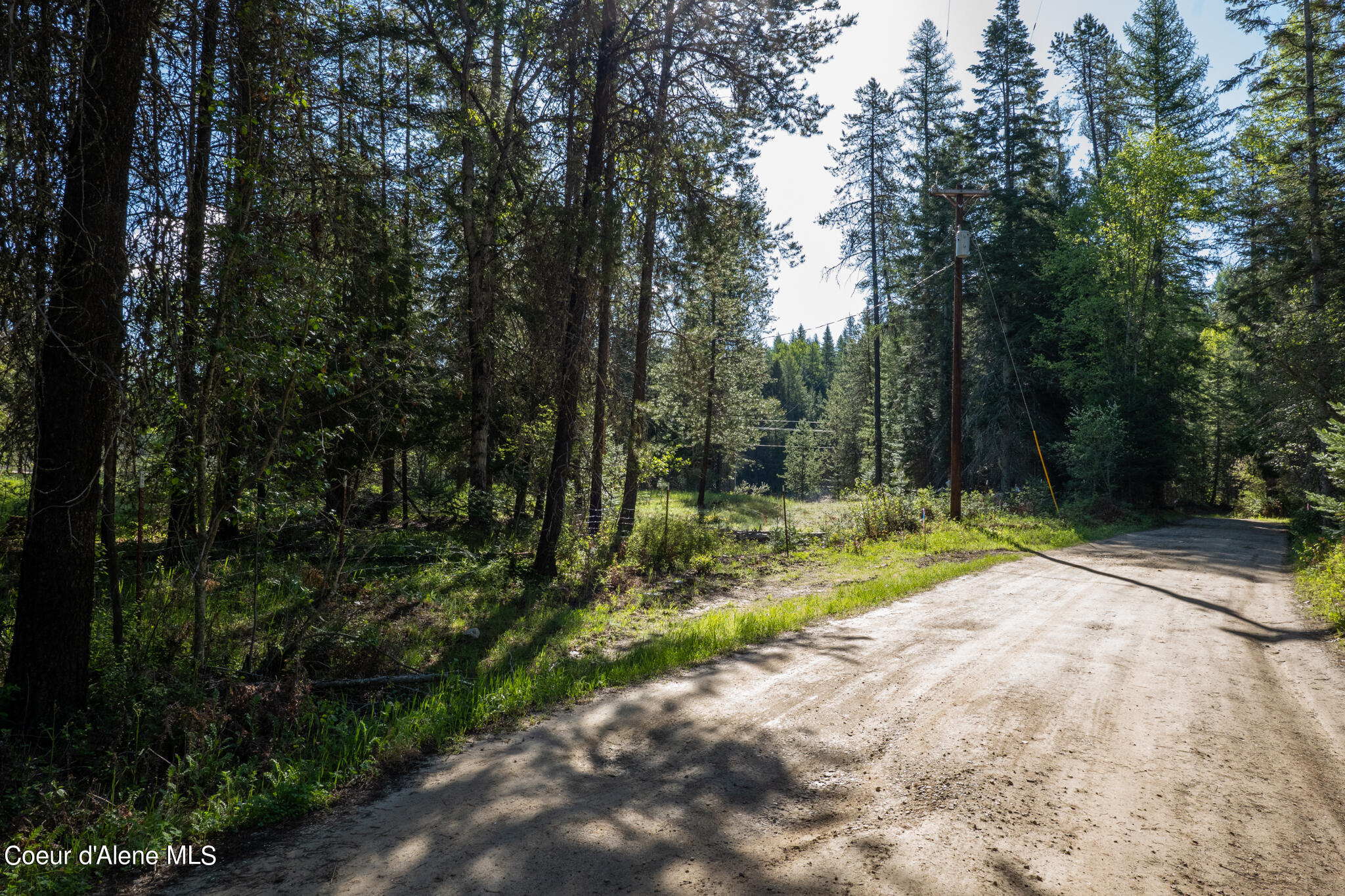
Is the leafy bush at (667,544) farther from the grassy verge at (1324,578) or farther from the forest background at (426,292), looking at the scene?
the grassy verge at (1324,578)

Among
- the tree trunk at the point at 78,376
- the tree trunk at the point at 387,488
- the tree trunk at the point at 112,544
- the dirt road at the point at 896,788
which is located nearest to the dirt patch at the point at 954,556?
the dirt road at the point at 896,788

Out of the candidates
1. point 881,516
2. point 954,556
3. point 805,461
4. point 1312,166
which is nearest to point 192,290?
point 954,556

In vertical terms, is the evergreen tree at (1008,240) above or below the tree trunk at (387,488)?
above

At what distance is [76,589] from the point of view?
4512 millimetres

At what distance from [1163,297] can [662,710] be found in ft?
98.9

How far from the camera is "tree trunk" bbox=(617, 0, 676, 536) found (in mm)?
9445

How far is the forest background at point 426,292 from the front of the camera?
4422 mm

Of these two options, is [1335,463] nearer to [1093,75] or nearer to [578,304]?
[578,304]

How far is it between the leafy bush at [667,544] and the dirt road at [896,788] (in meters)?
5.66

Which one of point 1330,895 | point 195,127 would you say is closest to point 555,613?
point 195,127

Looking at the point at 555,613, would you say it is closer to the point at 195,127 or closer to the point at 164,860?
the point at 164,860

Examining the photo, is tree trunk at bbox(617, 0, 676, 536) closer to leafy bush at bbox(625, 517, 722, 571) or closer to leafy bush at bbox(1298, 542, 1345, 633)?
leafy bush at bbox(625, 517, 722, 571)

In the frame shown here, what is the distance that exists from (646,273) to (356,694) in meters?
10.5

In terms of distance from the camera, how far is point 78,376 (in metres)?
4.38
